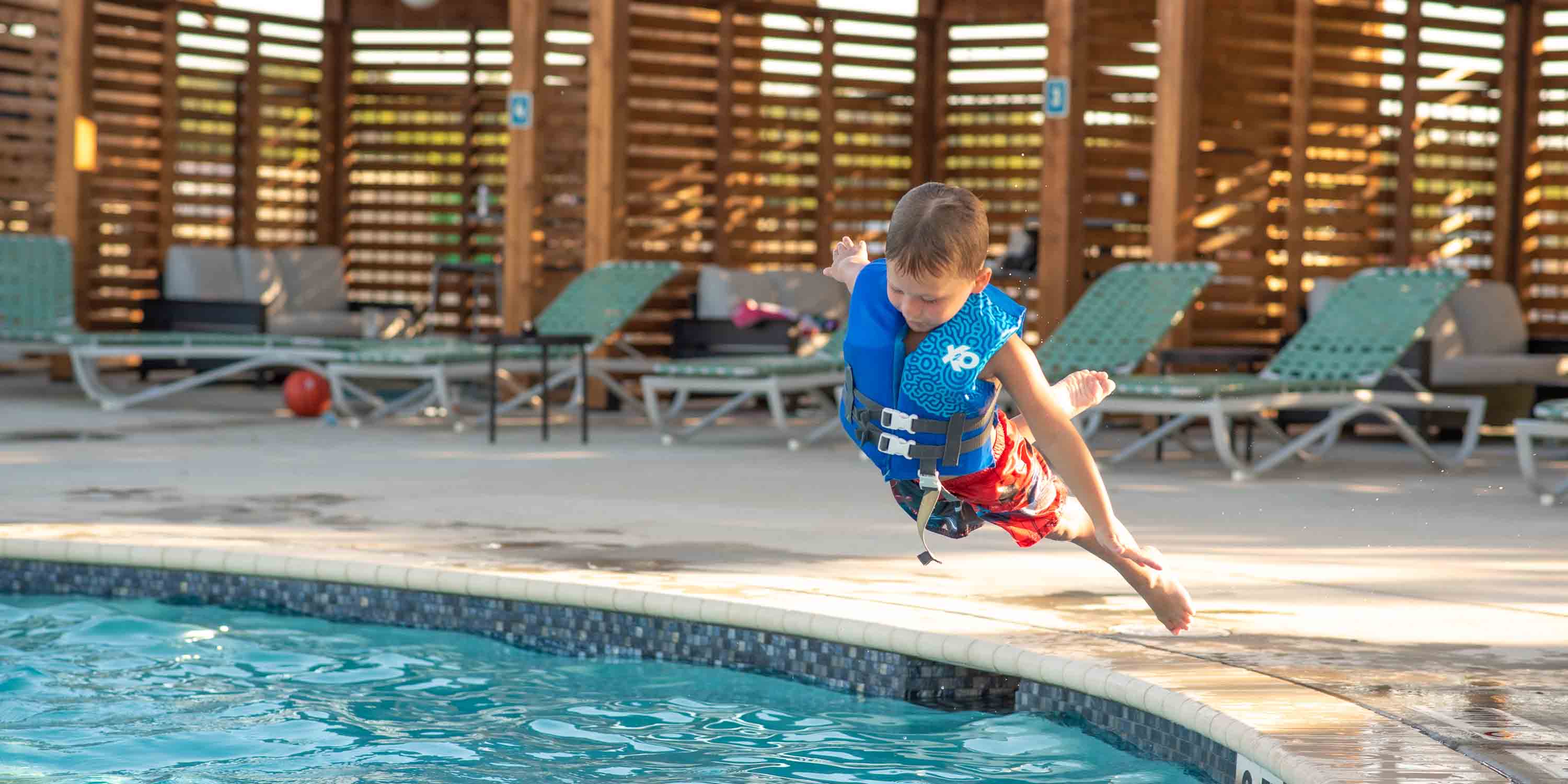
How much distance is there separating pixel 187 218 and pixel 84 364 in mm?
3158

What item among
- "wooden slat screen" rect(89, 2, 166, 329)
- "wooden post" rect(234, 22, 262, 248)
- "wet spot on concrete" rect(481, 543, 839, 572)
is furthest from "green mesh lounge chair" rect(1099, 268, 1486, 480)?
"wooden post" rect(234, 22, 262, 248)

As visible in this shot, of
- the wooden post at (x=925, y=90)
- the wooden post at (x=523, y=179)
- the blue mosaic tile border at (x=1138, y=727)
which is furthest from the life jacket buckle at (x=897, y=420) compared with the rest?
the wooden post at (x=925, y=90)

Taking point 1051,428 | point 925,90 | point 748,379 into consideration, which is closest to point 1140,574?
point 1051,428

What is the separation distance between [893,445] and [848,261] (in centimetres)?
34

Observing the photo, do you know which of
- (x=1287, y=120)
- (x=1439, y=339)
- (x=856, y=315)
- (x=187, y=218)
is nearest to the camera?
(x=856, y=315)

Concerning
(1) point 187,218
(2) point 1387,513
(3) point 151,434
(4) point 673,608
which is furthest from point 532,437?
(1) point 187,218

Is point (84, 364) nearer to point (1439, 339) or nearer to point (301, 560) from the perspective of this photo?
point (301, 560)

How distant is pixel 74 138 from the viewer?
40.7 ft

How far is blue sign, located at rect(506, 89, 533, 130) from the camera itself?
1112 cm

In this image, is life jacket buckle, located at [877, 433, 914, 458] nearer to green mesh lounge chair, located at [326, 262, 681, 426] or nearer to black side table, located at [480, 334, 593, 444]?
black side table, located at [480, 334, 593, 444]

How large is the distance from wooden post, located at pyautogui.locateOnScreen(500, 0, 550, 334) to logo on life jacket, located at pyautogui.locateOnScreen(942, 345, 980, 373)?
853 centimetres

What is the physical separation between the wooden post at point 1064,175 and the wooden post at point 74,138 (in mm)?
6379

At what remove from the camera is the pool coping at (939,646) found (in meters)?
3.06

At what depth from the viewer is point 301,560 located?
494cm
